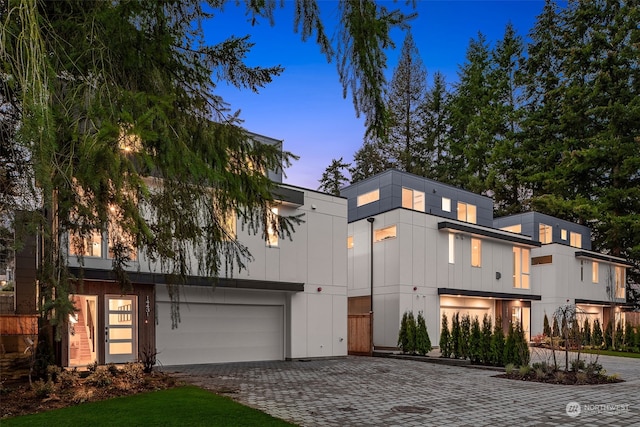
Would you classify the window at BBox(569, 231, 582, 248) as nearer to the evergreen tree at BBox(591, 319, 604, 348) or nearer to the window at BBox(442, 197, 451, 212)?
the evergreen tree at BBox(591, 319, 604, 348)

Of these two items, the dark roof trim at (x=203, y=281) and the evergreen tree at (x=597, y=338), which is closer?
the dark roof trim at (x=203, y=281)

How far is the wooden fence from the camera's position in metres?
19.5

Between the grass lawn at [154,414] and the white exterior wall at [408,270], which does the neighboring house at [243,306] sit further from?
the grass lawn at [154,414]

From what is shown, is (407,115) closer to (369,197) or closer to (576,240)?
(576,240)

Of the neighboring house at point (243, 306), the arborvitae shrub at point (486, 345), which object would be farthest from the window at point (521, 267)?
the neighboring house at point (243, 306)

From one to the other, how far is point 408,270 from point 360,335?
3.49 meters

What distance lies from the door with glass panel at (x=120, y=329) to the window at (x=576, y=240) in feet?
97.3

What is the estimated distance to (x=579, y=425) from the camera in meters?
7.40

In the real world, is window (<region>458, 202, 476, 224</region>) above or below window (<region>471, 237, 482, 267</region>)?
above

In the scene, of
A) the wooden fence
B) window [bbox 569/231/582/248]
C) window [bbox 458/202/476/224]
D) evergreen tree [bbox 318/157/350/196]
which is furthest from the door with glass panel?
evergreen tree [bbox 318/157/350/196]

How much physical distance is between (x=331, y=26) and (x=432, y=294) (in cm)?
1792

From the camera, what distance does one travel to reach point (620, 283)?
34.5m

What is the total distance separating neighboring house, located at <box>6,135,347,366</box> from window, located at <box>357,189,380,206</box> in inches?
202

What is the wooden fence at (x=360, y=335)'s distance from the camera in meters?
19.5
